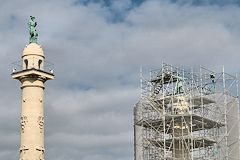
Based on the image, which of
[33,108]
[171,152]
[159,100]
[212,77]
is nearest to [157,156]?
[171,152]

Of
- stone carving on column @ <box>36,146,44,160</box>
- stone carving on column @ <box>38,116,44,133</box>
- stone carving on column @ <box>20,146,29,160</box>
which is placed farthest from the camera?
stone carving on column @ <box>38,116,44,133</box>

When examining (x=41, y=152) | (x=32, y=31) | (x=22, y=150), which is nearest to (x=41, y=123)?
(x=41, y=152)

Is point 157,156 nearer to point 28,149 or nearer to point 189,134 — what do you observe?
point 189,134

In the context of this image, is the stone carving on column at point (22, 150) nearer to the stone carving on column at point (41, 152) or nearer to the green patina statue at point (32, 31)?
the stone carving on column at point (41, 152)

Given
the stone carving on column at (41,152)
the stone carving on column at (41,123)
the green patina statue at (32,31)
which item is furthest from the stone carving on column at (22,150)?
the green patina statue at (32,31)

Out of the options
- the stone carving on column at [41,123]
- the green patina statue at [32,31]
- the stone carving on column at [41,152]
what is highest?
A: the green patina statue at [32,31]

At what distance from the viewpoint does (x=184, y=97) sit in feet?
240

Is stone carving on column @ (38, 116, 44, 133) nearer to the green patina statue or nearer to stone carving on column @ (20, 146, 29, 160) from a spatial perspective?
stone carving on column @ (20, 146, 29, 160)

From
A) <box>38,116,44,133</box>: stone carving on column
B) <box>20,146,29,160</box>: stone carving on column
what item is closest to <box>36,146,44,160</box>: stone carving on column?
<box>20,146,29,160</box>: stone carving on column

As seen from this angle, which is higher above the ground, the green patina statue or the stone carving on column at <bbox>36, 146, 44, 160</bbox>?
the green patina statue

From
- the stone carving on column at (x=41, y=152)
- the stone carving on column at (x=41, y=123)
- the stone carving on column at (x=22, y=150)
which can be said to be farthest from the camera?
the stone carving on column at (x=41, y=123)

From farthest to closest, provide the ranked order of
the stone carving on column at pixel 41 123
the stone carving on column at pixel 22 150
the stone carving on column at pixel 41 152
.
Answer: the stone carving on column at pixel 41 123 < the stone carving on column at pixel 41 152 < the stone carving on column at pixel 22 150

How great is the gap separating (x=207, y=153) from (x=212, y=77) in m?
9.94

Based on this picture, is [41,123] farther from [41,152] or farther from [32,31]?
[32,31]
